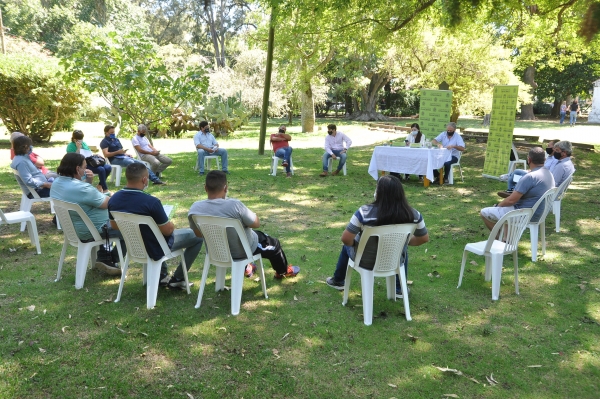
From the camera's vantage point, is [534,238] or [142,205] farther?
[534,238]

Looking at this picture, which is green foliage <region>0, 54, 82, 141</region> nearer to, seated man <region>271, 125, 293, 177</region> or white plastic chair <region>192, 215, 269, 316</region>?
seated man <region>271, 125, 293, 177</region>

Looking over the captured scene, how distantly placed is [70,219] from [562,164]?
6166 mm

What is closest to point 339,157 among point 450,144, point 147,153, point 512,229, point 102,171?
point 450,144

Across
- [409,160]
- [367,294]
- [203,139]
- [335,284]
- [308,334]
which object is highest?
[203,139]

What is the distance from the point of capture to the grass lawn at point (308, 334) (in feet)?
10.1

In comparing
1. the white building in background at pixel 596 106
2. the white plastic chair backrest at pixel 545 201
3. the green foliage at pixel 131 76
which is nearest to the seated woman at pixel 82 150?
the green foliage at pixel 131 76

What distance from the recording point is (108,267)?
4785mm

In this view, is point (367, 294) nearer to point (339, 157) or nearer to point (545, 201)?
point (545, 201)

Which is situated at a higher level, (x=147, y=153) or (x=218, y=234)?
(x=147, y=153)

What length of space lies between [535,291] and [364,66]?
28767 millimetres

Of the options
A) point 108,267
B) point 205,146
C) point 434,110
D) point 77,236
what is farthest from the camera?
point 434,110

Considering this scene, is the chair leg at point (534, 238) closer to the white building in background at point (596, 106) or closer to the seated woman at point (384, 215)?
the seated woman at point (384, 215)

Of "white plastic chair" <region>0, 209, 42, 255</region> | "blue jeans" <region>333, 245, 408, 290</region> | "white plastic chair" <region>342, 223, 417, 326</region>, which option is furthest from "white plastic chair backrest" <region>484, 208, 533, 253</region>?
"white plastic chair" <region>0, 209, 42, 255</region>

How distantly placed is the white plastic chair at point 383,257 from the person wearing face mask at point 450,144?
6.83 metres
